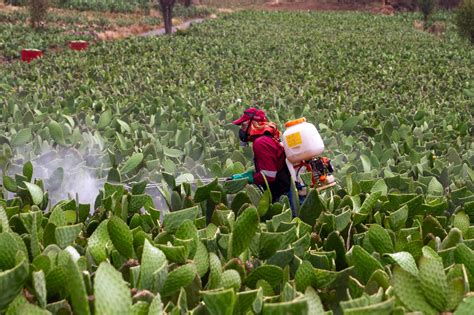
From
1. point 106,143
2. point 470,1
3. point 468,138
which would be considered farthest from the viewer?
point 470,1

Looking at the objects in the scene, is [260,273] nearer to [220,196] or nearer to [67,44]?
[220,196]

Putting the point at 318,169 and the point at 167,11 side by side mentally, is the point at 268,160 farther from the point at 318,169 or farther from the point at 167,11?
the point at 167,11

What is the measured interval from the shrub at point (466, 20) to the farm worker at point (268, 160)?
24489mm

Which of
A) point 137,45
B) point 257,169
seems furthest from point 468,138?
point 137,45

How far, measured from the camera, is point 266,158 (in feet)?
14.2

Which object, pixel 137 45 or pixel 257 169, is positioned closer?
pixel 257 169

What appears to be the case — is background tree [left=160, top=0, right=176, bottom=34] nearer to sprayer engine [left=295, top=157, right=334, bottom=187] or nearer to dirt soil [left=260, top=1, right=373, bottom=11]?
dirt soil [left=260, top=1, right=373, bottom=11]

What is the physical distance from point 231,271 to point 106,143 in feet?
10.8

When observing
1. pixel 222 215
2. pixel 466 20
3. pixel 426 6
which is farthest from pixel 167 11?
pixel 222 215

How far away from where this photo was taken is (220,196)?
12.0 ft

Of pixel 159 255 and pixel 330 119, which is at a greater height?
pixel 159 255

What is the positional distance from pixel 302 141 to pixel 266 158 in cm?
35

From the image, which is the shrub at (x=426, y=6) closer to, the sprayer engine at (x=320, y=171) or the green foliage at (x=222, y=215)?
the green foliage at (x=222, y=215)

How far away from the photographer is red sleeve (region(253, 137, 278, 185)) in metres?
4.33
